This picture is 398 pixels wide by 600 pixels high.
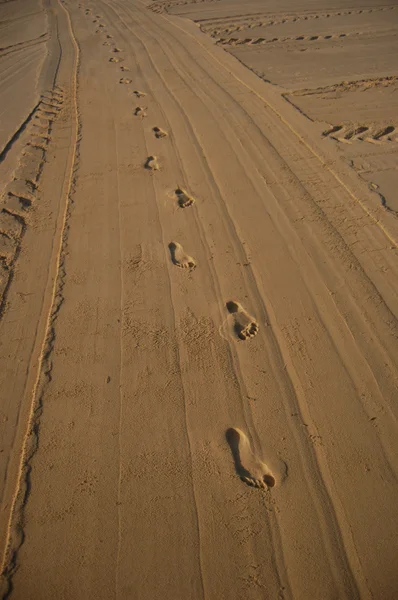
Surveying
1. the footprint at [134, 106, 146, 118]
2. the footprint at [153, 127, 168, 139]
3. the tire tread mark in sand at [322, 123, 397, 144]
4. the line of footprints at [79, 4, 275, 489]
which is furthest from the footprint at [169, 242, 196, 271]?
the footprint at [134, 106, 146, 118]

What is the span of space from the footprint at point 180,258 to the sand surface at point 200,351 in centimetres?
2

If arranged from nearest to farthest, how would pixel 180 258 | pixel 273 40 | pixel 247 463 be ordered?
pixel 247 463, pixel 180 258, pixel 273 40

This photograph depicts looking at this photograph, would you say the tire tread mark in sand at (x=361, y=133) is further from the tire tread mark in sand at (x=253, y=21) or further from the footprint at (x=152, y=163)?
the tire tread mark in sand at (x=253, y=21)

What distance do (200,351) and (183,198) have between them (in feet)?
6.04

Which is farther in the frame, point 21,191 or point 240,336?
point 21,191

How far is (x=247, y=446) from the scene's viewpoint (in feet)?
6.77

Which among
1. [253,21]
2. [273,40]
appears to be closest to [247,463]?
[273,40]

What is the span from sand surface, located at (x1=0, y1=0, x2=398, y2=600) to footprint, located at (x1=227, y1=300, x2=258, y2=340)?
1cm

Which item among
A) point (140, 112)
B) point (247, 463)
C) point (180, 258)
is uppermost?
point (140, 112)

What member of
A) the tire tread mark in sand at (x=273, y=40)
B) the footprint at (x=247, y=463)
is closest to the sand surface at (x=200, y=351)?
the footprint at (x=247, y=463)

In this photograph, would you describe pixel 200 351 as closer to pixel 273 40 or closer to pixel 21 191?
pixel 21 191

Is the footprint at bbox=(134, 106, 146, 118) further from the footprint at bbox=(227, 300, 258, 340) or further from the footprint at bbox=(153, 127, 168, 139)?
the footprint at bbox=(227, 300, 258, 340)

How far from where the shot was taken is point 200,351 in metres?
2.51

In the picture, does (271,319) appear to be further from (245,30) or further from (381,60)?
(245,30)
